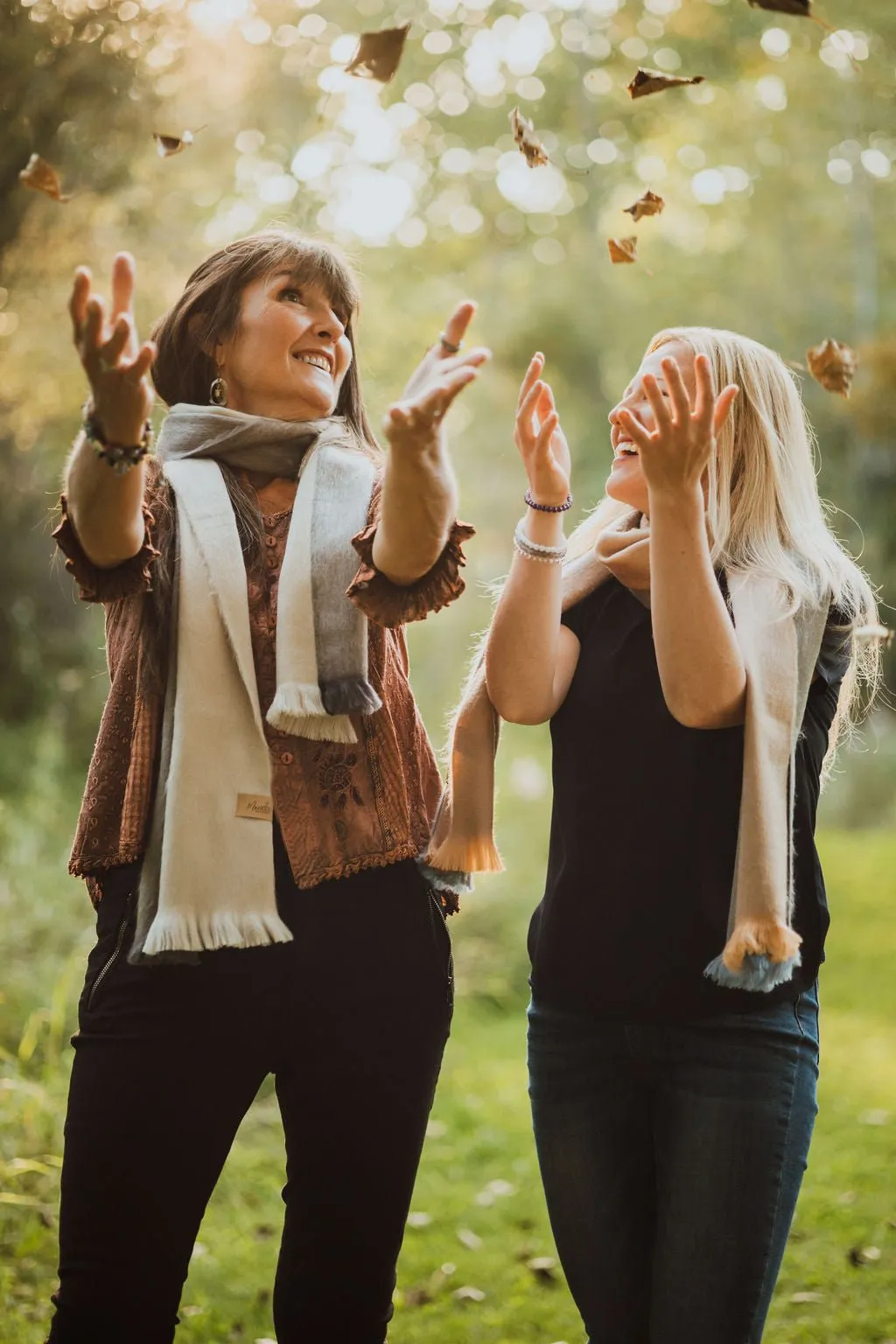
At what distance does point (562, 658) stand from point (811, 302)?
9933mm

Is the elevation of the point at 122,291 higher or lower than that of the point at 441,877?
higher

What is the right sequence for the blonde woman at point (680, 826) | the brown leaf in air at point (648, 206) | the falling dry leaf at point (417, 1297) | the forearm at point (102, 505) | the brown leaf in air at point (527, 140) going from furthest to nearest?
1. the falling dry leaf at point (417, 1297)
2. the brown leaf in air at point (648, 206)
3. the brown leaf in air at point (527, 140)
4. the blonde woman at point (680, 826)
5. the forearm at point (102, 505)

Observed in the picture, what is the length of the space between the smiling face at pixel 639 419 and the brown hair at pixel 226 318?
1.19 ft

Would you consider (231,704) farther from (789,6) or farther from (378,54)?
(789,6)

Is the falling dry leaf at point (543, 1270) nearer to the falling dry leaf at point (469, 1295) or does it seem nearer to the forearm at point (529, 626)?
the falling dry leaf at point (469, 1295)

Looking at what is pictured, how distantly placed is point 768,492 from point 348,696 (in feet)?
2.26

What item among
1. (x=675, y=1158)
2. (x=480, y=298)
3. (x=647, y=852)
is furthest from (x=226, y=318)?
(x=480, y=298)

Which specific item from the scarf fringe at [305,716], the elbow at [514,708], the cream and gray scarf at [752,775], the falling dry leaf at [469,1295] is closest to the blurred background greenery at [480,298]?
the falling dry leaf at [469,1295]

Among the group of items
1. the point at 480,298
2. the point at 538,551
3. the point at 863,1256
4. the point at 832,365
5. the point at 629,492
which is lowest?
the point at 863,1256

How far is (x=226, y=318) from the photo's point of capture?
6.22 ft

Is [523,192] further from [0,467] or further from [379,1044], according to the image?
[379,1044]

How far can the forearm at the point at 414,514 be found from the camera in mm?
1574

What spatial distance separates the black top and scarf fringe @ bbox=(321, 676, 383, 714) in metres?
0.33

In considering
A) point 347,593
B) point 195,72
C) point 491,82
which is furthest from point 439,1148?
point 491,82
